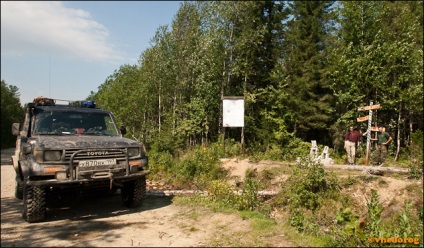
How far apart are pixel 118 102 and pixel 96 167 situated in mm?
30221

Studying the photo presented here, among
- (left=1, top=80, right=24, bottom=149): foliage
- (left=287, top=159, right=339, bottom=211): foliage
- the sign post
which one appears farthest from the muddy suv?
(left=1, top=80, right=24, bottom=149): foliage

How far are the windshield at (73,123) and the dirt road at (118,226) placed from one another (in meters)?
1.85

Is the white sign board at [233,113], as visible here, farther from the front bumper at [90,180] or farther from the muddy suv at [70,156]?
the front bumper at [90,180]

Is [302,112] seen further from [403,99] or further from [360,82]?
[403,99]

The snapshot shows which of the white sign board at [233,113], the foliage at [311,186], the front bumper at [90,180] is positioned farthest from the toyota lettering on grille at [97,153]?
the white sign board at [233,113]

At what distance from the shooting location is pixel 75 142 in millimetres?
6074

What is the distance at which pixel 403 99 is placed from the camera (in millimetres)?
18562

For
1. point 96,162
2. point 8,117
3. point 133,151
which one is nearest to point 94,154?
point 96,162

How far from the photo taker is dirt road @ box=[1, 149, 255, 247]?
4984mm

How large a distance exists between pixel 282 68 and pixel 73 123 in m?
20.5

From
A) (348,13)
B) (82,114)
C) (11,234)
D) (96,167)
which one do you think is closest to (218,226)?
(96,167)

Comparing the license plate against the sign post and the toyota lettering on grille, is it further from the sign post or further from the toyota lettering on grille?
the sign post

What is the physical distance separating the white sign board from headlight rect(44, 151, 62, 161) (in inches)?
360

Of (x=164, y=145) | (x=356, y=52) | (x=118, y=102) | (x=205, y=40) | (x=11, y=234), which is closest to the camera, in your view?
(x=11, y=234)
